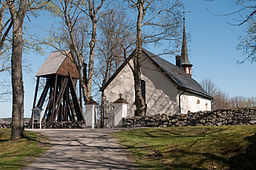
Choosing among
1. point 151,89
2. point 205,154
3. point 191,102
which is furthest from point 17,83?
point 191,102

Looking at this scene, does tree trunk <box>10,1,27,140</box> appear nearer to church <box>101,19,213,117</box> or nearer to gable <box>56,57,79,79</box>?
church <box>101,19,213,117</box>

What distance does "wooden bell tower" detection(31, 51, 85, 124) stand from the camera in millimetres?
23641

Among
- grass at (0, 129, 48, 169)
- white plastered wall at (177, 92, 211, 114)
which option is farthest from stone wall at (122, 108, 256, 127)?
grass at (0, 129, 48, 169)

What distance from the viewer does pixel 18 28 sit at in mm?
12711

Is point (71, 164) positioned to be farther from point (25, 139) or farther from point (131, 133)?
point (131, 133)

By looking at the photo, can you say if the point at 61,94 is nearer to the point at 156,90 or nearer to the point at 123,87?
the point at 123,87

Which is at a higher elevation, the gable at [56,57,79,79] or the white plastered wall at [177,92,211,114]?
the gable at [56,57,79,79]

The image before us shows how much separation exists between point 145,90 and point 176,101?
9.94 ft

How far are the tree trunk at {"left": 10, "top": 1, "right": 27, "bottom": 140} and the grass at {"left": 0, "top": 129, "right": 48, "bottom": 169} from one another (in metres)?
0.64

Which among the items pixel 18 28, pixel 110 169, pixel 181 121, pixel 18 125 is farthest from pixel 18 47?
pixel 181 121

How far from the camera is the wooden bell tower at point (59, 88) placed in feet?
77.6

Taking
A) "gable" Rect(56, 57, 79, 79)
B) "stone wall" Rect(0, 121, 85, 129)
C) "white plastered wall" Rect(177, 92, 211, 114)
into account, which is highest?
"gable" Rect(56, 57, 79, 79)

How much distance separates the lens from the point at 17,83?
12.4m

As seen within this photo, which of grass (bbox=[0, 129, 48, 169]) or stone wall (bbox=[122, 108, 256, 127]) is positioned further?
stone wall (bbox=[122, 108, 256, 127])
